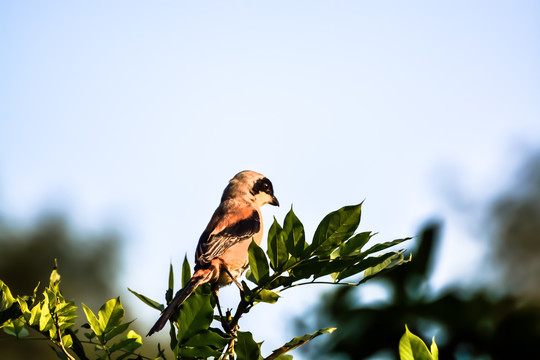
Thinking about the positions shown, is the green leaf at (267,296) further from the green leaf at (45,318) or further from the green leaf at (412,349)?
the green leaf at (45,318)

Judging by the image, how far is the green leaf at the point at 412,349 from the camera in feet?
4.59

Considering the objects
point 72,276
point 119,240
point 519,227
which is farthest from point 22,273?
point 519,227

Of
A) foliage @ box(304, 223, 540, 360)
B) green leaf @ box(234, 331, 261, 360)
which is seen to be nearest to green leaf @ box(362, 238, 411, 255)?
green leaf @ box(234, 331, 261, 360)

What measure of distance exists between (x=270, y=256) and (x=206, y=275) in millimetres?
1659

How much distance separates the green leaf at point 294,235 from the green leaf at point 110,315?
516 mm

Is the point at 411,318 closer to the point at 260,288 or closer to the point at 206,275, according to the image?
the point at 260,288

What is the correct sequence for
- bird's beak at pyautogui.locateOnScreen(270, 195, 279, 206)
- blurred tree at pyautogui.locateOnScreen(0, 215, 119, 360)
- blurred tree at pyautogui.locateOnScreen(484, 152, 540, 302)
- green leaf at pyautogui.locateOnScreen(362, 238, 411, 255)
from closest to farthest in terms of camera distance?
green leaf at pyautogui.locateOnScreen(362, 238, 411, 255), bird's beak at pyautogui.locateOnScreen(270, 195, 279, 206), blurred tree at pyautogui.locateOnScreen(484, 152, 540, 302), blurred tree at pyautogui.locateOnScreen(0, 215, 119, 360)

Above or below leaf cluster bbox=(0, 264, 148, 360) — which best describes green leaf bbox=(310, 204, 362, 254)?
above

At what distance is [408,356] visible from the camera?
1405 millimetres

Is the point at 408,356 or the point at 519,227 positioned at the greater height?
the point at 408,356

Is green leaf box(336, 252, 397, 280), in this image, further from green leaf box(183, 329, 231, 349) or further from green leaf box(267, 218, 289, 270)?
green leaf box(183, 329, 231, 349)

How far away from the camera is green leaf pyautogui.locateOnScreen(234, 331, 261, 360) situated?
135 centimetres

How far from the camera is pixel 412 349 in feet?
4.63

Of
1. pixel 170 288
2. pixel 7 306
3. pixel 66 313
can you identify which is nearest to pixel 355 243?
pixel 170 288
